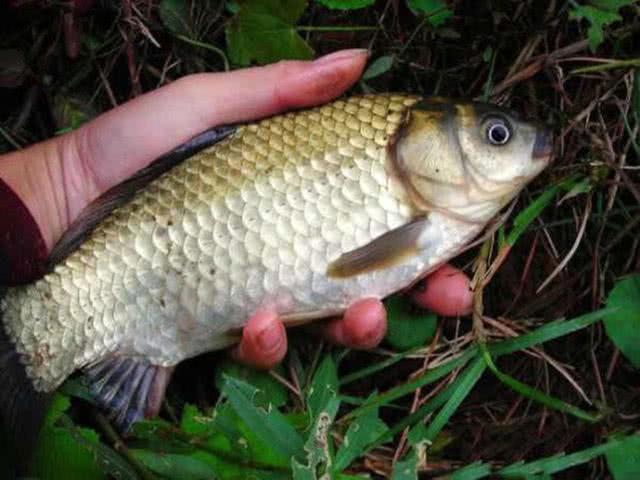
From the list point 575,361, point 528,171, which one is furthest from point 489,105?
point 575,361

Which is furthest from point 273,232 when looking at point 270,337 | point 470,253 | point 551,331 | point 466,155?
point 551,331

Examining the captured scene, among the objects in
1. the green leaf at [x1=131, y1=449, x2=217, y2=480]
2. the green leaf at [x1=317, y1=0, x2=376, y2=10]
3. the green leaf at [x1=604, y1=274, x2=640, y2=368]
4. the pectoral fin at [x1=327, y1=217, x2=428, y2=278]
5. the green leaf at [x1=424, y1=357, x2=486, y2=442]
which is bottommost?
the green leaf at [x1=424, y1=357, x2=486, y2=442]

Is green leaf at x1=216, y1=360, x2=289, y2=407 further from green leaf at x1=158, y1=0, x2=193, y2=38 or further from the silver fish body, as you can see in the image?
green leaf at x1=158, y1=0, x2=193, y2=38

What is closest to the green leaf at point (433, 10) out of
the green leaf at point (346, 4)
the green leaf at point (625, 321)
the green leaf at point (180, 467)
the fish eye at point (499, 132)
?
the green leaf at point (346, 4)

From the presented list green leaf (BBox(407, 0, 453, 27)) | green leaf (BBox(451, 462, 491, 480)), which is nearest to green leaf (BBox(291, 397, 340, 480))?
green leaf (BBox(451, 462, 491, 480))

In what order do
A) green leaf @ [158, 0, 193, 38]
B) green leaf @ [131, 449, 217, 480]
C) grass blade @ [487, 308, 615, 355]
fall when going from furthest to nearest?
green leaf @ [158, 0, 193, 38] → grass blade @ [487, 308, 615, 355] → green leaf @ [131, 449, 217, 480]

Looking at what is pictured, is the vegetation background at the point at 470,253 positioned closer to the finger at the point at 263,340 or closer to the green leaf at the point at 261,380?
the green leaf at the point at 261,380

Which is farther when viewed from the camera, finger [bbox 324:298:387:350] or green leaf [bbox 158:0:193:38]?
green leaf [bbox 158:0:193:38]

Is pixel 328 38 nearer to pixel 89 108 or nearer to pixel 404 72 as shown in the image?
pixel 404 72
